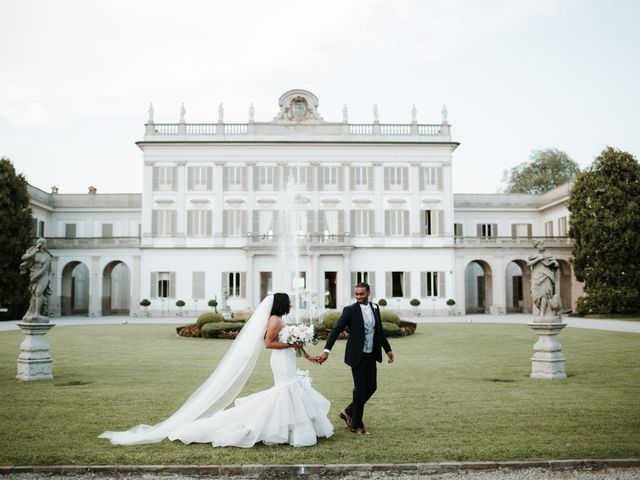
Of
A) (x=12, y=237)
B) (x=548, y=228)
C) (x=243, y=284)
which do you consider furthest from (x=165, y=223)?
(x=548, y=228)

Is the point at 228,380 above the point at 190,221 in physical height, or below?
below

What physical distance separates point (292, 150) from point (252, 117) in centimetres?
387

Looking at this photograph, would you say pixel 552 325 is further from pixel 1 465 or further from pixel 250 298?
pixel 250 298

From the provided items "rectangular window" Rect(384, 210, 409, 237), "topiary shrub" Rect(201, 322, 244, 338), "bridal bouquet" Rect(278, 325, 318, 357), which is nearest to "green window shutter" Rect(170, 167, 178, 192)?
"rectangular window" Rect(384, 210, 409, 237)

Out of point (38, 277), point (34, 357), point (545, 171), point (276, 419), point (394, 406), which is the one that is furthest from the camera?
point (545, 171)

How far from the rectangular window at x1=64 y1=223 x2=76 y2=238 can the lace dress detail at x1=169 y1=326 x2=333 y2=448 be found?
44.6 meters

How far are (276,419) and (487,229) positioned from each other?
4423cm

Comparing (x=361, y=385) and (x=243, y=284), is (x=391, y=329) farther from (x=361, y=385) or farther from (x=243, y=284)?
(x=243, y=284)

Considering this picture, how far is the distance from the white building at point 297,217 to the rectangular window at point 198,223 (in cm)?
7

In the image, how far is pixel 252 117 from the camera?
43562 millimetres

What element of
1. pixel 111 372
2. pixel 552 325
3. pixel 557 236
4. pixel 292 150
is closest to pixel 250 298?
pixel 292 150

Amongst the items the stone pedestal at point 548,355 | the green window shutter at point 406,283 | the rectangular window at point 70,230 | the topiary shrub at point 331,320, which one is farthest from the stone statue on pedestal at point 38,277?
the rectangular window at point 70,230

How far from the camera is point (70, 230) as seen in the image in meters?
48.3

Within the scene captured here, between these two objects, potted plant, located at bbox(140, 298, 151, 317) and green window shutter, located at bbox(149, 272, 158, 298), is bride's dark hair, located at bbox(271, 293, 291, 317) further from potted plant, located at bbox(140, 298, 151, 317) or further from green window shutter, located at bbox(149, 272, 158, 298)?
green window shutter, located at bbox(149, 272, 158, 298)
